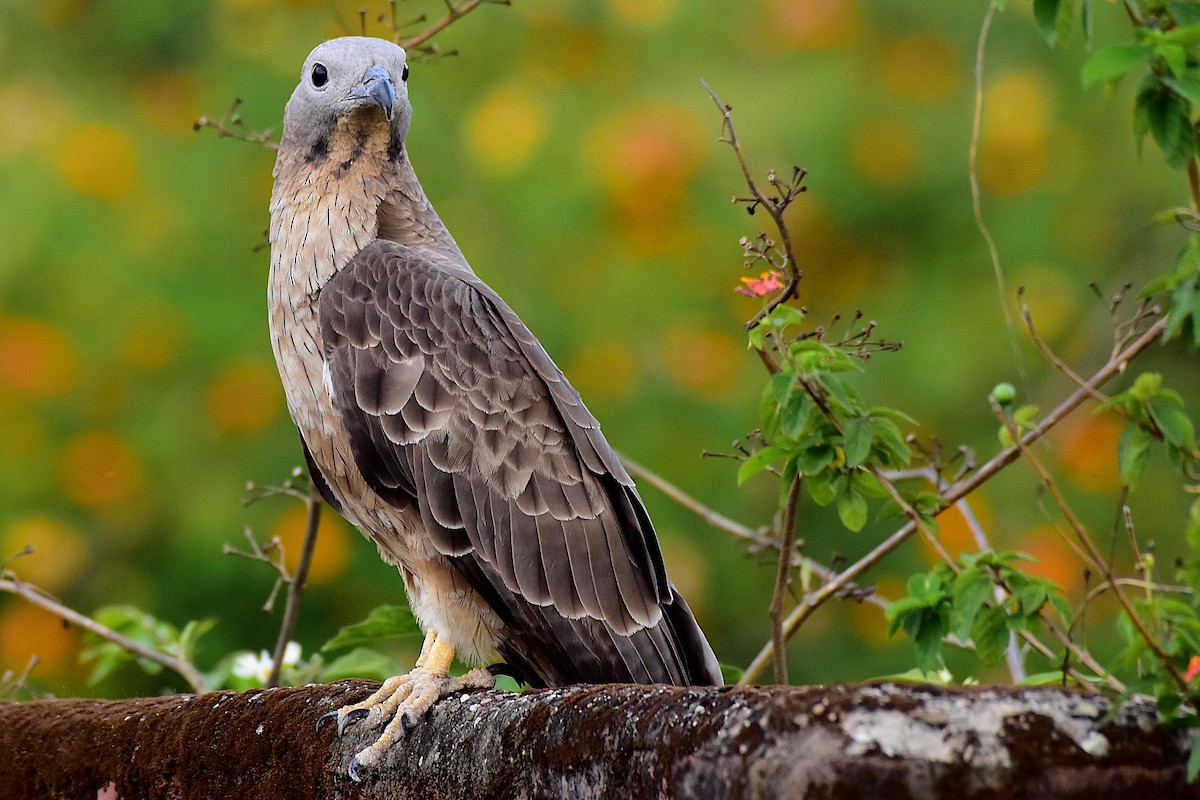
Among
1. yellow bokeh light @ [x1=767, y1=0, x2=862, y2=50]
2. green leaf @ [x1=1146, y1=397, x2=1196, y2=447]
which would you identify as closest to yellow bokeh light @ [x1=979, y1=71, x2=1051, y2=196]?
yellow bokeh light @ [x1=767, y1=0, x2=862, y2=50]

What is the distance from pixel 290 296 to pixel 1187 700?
2.43m

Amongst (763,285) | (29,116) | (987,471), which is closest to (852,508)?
(987,471)

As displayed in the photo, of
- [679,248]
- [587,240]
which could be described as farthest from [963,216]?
[587,240]

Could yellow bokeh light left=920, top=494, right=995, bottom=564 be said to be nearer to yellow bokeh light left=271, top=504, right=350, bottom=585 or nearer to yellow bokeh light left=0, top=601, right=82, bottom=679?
yellow bokeh light left=271, top=504, right=350, bottom=585

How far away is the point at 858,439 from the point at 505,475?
3.53 ft

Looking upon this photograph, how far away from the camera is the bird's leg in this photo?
2.30 meters

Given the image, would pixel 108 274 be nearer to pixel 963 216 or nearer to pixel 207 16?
pixel 207 16

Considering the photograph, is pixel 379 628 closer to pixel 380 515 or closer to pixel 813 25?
pixel 380 515

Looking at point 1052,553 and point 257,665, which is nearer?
point 257,665

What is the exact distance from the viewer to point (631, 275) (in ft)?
16.7

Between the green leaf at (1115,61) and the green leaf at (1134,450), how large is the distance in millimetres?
534

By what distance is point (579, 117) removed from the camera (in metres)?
5.54

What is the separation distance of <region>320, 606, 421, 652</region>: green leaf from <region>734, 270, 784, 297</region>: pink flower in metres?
1.27

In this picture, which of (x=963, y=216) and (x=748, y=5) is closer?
(x=963, y=216)
